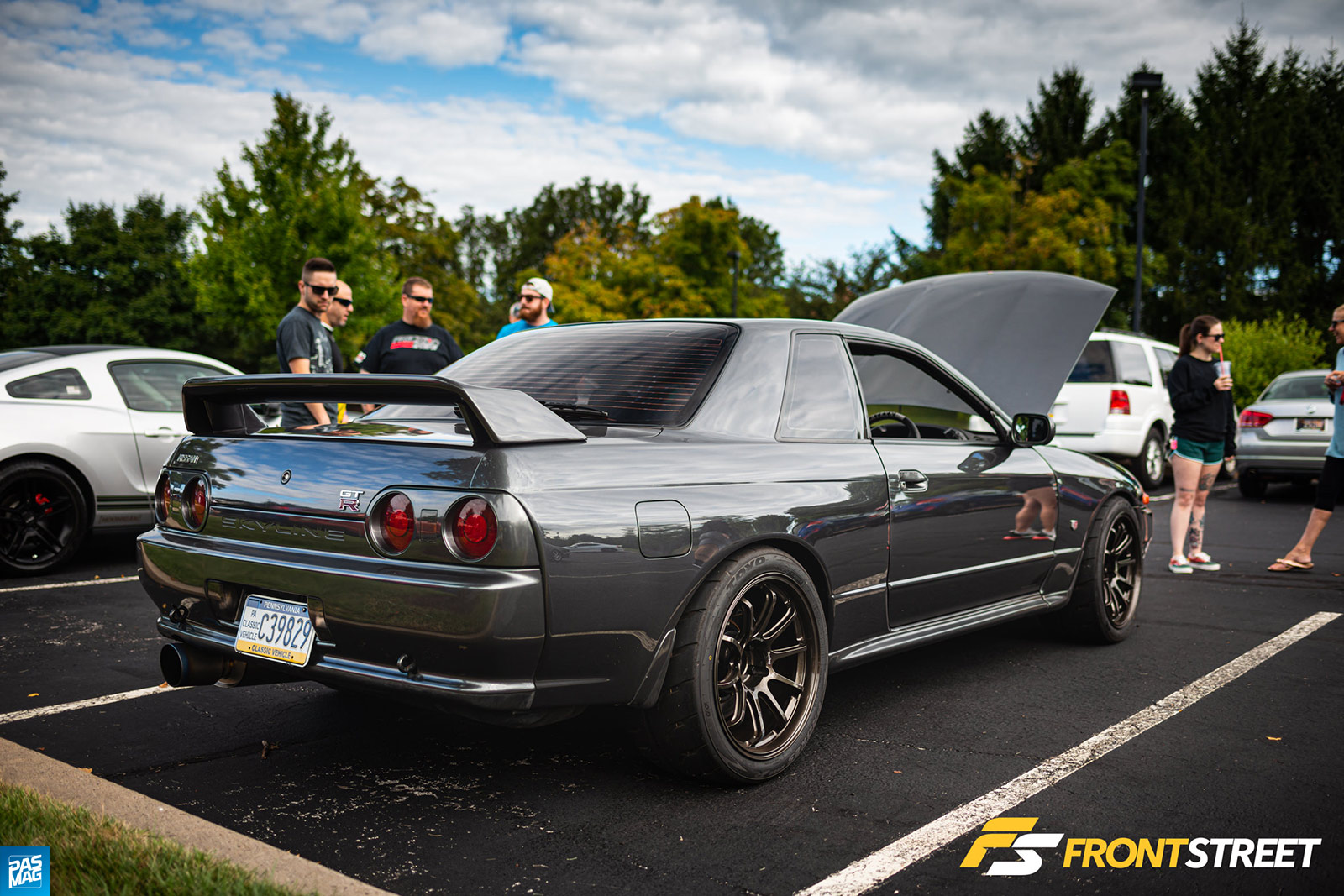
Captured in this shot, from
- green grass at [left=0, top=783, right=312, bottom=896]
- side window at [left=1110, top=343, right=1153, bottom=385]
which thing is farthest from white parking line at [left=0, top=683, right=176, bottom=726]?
side window at [left=1110, top=343, right=1153, bottom=385]

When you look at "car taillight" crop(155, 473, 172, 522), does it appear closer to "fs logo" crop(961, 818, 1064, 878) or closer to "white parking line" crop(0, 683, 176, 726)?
"white parking line" crop(0, 683, 176, 726)

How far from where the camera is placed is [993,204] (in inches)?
1167

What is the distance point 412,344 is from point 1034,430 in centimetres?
413

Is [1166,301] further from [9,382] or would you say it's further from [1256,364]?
[9,382]

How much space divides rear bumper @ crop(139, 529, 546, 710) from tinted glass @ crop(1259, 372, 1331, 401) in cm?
1205

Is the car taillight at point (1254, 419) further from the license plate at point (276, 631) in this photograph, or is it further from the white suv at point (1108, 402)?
the license plate at point (276, 631)

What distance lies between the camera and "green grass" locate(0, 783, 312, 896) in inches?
91.6

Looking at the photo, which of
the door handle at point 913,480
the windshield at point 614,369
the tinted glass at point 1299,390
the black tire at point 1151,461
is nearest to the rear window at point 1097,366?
the black tire at point 1151,461

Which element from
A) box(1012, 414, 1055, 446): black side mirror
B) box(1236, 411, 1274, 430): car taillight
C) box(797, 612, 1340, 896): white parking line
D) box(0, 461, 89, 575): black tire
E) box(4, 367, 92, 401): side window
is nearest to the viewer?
box(797, 612, 1340, 896): white parking line

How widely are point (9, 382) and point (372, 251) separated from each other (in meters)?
23.7

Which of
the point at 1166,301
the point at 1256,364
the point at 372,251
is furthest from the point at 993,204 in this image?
the point at 372,251

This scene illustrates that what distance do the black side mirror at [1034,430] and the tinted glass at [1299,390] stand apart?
9037 millimetres

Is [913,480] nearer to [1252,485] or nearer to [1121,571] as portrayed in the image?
[1121,571]

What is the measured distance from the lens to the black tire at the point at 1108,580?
5.14 metres
